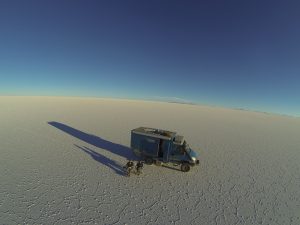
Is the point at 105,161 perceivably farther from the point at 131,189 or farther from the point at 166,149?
the point at 166,149

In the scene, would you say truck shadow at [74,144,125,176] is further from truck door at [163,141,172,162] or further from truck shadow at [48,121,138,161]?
truck door at [163,141,172,162]

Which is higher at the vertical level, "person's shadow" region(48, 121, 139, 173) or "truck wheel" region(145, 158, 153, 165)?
"truck wheel" region(145, 158, 153, 165)

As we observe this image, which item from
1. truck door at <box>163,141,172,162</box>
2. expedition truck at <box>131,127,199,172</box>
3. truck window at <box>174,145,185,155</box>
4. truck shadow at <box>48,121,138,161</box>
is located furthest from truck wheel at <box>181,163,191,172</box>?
truck shadow at <box>48,121,138,161</box>

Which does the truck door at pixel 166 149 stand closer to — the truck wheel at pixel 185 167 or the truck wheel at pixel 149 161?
the truck wheel at pixel 149 161

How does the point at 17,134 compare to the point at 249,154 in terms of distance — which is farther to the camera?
the point at 17,134

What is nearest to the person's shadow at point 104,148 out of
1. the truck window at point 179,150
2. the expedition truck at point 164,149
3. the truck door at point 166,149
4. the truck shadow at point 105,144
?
the truck shadow at point 105,144

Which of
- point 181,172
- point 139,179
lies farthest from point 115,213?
point 181,172

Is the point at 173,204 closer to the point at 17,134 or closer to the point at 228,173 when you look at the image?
the point at 228,173
